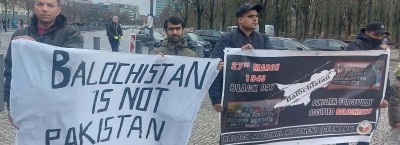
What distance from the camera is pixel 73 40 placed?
3.68 metres

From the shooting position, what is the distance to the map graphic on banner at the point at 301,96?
4188mm

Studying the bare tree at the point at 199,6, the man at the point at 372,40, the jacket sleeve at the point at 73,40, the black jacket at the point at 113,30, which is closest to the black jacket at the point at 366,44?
the man at the point at 372,40

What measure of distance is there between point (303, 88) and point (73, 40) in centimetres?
222

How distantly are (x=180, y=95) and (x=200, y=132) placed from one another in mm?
3158

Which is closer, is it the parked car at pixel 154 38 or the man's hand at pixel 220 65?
the man's hand at pixel 220 65

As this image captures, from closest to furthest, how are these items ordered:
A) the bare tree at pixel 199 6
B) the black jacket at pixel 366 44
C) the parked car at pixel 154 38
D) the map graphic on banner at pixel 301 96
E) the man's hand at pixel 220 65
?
the man's hand at pixel 220 65
the map graphic on banner at pixel 301 96
the black jacket at pixel 366 44
the parked car at pixel 154 38
the bare tree at pixel 199 6

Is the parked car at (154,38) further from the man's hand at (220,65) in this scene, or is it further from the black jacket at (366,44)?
the man's hand at (220,65)

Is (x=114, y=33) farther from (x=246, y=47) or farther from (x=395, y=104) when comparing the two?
(x=246, y=47)

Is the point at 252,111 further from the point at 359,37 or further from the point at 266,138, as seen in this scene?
the point at 359,37

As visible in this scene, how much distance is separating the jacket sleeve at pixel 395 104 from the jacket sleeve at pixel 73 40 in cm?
340

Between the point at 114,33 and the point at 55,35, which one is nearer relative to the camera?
the point at 55,35

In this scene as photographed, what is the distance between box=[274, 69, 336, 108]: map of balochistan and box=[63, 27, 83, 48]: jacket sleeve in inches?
73.5

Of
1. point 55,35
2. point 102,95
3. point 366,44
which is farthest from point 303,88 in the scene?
point 55,35

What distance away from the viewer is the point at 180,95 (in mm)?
3875
